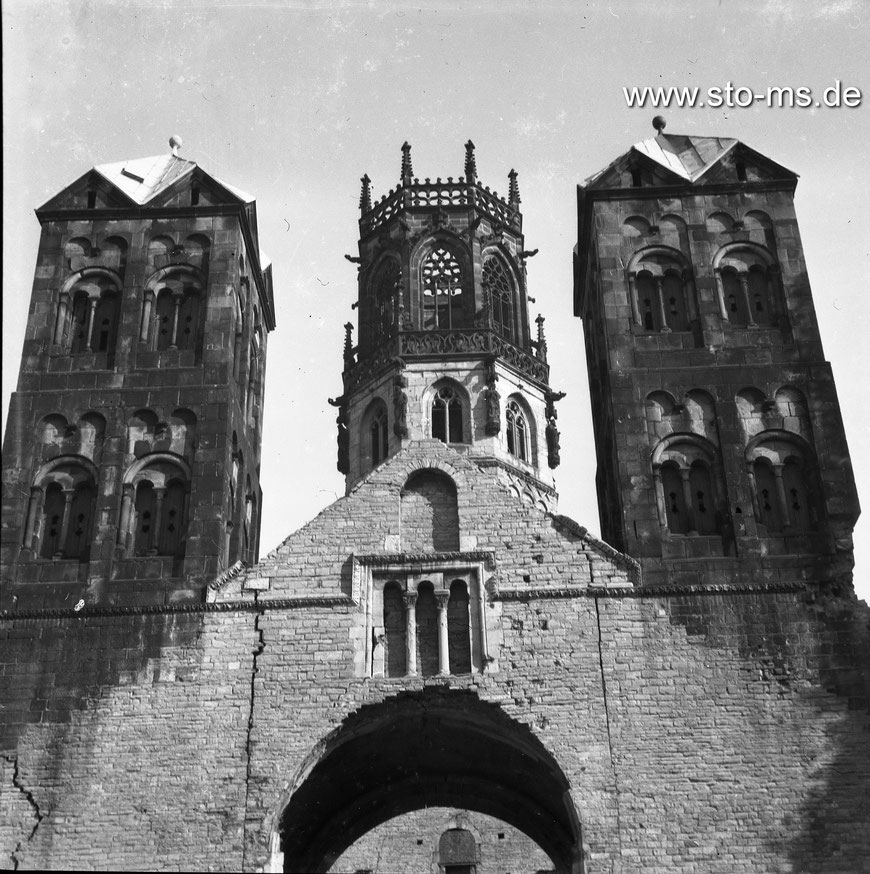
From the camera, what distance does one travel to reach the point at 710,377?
22.8 metres

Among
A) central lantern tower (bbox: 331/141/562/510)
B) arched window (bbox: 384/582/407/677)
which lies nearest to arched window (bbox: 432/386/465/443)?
central lantern tower (bbox: 331/141/562/510)

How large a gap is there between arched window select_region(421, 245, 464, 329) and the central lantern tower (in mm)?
30

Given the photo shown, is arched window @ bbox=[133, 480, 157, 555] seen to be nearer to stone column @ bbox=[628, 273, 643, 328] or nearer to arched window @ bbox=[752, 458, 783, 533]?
stone column @ bbox=[628, 273, 643, 328]

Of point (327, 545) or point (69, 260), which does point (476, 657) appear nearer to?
point (327, 545)

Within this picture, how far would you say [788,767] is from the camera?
60.3 feet

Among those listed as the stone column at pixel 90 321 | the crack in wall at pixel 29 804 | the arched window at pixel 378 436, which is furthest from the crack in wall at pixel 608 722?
the arched window at pixel 378 436

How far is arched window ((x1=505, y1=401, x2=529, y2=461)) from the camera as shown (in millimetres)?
36312

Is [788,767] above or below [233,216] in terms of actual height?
below

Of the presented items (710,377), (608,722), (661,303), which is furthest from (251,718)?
(661,303)

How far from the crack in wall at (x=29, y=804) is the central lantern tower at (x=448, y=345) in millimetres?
17494

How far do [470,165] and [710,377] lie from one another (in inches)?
795

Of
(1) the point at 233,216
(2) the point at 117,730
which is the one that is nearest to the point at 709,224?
(1) the point at 233,216

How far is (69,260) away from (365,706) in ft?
37.1

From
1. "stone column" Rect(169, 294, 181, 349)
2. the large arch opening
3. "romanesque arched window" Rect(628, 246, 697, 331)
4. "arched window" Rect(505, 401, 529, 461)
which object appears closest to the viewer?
the large arch opening
